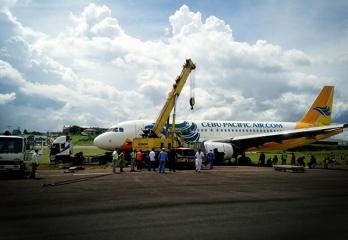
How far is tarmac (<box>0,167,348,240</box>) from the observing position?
305 inches

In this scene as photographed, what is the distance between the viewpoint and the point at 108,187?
16.1m

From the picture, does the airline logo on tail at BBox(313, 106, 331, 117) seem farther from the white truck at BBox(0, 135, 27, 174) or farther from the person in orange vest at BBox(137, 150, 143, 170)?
the white truck at BBox(0, 135, 27, 174)

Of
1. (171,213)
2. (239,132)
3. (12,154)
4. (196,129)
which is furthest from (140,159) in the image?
(171,213)

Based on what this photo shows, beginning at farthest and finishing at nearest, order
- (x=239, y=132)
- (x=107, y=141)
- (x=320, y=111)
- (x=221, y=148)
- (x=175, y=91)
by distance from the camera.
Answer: (x=320, y=111), (x=239, y=132), (x=107, y=141), (x=221, y=148), (x=175, y=91)

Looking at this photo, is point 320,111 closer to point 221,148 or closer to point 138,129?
point 221,148

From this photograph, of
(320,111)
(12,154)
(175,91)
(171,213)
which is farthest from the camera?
(320,111)

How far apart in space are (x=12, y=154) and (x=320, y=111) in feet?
122

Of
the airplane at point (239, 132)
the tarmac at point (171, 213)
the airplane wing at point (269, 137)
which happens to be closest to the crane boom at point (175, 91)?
the airplane at point (239, 132)

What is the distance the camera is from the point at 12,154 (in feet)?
66.4

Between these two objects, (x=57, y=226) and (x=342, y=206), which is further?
(x=342, y=206)

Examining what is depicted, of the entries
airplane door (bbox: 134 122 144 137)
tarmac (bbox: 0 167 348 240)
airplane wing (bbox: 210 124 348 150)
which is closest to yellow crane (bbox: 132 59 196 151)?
airplane door (bbox: 134 122 144 137)

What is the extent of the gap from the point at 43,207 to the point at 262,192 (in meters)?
8.39

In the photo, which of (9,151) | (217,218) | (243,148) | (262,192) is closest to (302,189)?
(262,192)

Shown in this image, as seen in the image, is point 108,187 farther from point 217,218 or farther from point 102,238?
point 102,238
